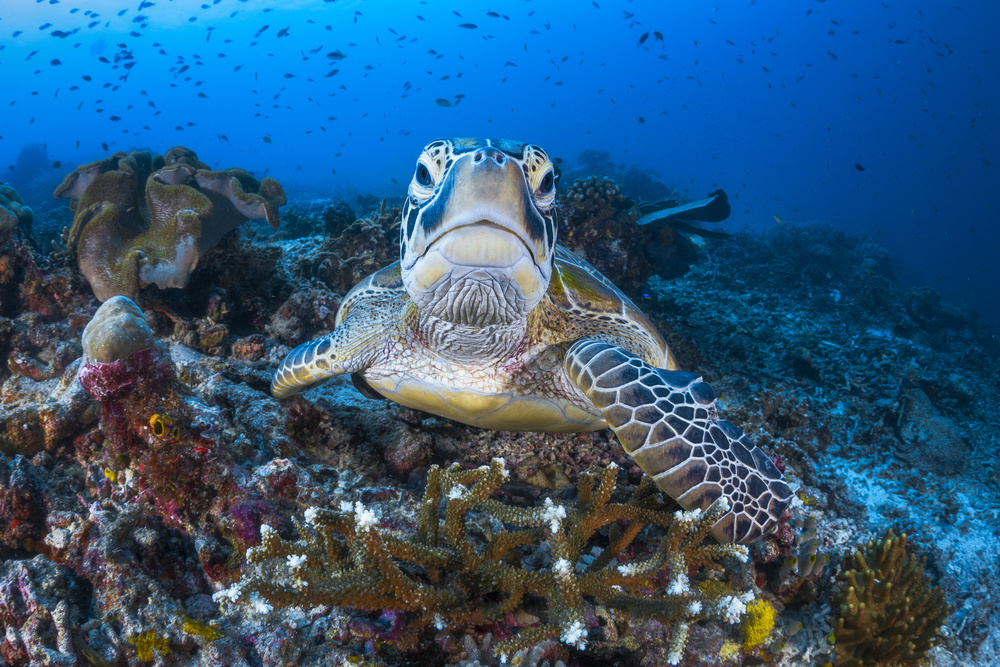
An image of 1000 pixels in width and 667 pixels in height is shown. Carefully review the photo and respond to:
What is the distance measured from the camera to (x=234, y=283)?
12.1ft

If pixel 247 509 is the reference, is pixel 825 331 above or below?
below

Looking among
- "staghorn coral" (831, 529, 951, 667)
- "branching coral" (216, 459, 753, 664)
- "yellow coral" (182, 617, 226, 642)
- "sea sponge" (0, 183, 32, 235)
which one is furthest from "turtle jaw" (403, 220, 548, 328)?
"sea sponge" (0, 183, 32, 235)

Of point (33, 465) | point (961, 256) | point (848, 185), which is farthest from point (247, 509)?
point (848, 185)

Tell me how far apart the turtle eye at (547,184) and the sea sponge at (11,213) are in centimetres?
389

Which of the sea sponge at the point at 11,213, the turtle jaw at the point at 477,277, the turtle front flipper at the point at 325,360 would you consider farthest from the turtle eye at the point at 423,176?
the sea sponge at the point at 11,213

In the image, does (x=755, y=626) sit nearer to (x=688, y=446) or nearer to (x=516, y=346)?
(x=688, y=446)

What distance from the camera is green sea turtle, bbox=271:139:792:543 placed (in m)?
1.65

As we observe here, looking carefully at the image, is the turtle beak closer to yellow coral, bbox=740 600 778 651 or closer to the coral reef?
the coral reef

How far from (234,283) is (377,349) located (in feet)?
6.23

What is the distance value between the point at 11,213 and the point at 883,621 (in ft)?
18.6

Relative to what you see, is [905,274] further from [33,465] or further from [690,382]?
[33,465]

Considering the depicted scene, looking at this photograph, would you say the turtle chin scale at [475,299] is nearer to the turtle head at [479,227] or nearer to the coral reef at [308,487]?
the turtle head at [479,227]

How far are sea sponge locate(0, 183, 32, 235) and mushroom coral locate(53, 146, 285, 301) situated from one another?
1.03 ft

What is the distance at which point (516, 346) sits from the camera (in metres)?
2.48
